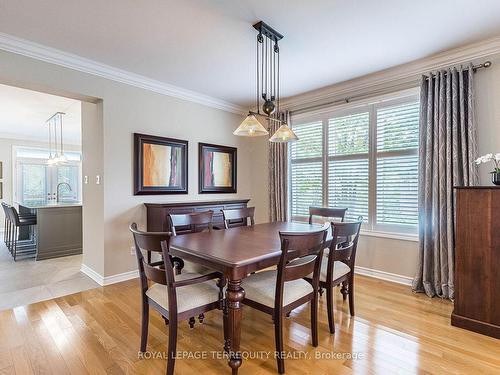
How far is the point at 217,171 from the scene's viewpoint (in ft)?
14.8

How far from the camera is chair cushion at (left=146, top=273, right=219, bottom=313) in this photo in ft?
5.66

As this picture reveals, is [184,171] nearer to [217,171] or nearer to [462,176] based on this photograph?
[217,171]

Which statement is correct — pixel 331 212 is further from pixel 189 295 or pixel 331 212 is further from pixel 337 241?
pixel 189 295

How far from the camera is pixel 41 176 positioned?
7641mm

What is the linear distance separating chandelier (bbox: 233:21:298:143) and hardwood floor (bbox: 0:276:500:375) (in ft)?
5.54

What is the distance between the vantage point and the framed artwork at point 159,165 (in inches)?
139

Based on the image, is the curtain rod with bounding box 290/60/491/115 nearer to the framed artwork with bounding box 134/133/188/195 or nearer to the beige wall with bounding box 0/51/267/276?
the beige wall with bounding box 0/51/267/276

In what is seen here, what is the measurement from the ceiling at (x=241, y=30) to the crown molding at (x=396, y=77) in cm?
13

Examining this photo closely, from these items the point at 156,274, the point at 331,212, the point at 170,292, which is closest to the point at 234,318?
the point at 170,292

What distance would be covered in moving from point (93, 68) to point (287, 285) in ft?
10.2

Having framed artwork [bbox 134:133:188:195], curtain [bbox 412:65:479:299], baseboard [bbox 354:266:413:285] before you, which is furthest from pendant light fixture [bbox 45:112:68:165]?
curtain [bbox 412:65:479:299]

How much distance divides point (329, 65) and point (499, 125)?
179 centimetres

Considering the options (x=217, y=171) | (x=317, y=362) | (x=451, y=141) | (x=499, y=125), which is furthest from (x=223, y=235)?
(x=499, y=125)

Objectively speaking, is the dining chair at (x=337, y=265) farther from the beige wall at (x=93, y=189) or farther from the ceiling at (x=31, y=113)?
the ceiling at (x=31, y=113)
